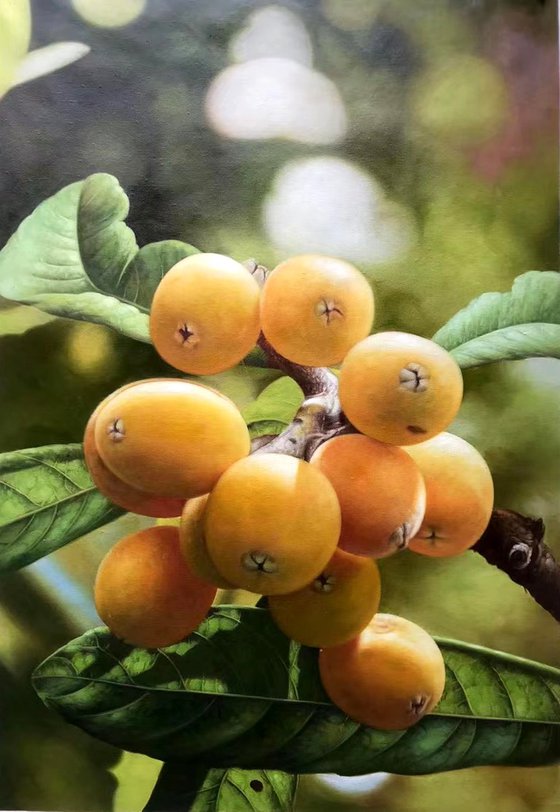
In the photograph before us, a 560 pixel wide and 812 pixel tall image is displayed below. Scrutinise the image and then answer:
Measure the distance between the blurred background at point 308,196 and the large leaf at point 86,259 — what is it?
2 cm

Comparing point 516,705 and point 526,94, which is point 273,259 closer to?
point 526,94

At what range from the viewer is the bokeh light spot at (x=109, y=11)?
1.33 metres

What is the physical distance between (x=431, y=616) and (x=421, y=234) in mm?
562

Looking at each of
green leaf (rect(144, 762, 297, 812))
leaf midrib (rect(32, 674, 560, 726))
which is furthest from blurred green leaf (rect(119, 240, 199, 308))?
green leaf (rect(144, 762, 297, 812))

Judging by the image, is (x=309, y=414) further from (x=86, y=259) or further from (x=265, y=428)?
(x=86, y=259)

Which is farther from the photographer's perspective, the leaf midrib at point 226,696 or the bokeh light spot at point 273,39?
the bokeh light spot at point 273,39

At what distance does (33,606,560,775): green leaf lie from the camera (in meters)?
1.18

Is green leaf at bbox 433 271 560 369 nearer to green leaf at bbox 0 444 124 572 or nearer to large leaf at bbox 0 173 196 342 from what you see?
large leaf at bbox 0 173 196 342

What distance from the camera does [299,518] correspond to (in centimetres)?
104

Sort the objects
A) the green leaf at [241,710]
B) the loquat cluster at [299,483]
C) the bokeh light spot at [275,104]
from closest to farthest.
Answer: the loquat cluster at [299,483], the green leaf at [241,710], the bokeh light spot at [275,104]

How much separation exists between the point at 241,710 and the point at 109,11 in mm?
1080

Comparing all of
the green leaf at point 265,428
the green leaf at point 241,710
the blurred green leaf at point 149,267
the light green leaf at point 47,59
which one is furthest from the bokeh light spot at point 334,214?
the green leaf at point 241,710

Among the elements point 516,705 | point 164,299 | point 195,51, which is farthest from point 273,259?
point 516,705

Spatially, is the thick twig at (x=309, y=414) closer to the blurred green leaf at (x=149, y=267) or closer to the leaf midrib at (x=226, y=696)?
the blurred green leaf at (x=149, y=267)
